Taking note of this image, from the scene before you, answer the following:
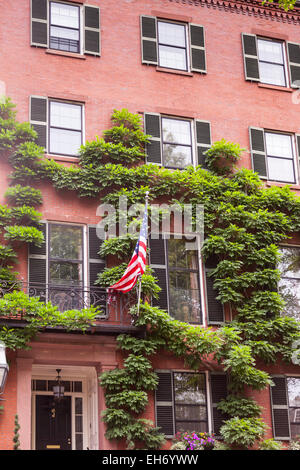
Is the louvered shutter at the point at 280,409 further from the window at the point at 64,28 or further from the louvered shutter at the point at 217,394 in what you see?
the window at the point at 64,28

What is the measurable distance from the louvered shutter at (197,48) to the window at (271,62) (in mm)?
1896

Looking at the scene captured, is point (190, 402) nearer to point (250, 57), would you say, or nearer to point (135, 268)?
point (135, 268)

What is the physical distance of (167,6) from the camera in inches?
885

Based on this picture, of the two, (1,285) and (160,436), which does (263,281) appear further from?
(1,285)

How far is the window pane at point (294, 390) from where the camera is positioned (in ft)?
62.3

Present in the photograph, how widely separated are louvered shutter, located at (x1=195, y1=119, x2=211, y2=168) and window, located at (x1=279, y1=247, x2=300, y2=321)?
328 cm

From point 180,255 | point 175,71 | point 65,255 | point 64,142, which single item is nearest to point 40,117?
point 64,142

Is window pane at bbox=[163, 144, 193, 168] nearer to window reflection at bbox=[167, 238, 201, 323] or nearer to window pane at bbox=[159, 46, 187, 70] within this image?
window reflection at bbox=[167, 238, 201, 323]

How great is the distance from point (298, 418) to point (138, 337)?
181 inches

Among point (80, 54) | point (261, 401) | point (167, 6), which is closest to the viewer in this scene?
point (261, 401)

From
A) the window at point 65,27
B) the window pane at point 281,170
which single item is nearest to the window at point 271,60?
the window pane at point 281,170

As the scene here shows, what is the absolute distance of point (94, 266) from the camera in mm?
18578

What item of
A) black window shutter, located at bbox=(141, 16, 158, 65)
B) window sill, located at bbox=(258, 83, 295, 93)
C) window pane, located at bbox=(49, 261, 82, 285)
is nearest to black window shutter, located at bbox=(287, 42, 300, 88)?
window sill, located at bbox=(258, 83, 295, 93)

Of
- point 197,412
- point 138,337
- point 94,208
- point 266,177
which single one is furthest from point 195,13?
point 197,412
